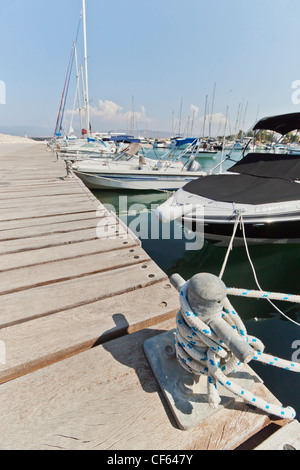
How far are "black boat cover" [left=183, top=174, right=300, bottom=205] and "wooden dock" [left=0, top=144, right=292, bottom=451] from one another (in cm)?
281

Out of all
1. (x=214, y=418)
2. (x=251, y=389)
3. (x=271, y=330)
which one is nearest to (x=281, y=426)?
(x=251, y=389)

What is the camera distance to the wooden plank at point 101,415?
0.85 metres

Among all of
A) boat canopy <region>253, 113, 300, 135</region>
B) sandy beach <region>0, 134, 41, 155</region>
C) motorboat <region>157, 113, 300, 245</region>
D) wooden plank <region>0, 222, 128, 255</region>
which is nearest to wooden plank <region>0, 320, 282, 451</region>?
wooden plank <region>0, 222, 128, 255</region>

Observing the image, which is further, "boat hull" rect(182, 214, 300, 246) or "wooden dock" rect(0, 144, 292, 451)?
"boat hull" rect(182, 214, 300, 246)

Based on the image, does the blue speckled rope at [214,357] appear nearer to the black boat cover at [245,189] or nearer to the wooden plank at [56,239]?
the wooden plank at [56,239]

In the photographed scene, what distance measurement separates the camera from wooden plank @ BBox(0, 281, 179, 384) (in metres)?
1.17

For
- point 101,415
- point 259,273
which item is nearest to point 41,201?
point 101,415

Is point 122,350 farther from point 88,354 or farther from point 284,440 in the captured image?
point 284,440

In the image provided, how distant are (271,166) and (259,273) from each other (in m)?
2.62

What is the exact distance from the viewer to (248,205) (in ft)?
13.2

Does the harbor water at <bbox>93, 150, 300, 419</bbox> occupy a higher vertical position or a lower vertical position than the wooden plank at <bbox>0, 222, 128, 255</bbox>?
lower

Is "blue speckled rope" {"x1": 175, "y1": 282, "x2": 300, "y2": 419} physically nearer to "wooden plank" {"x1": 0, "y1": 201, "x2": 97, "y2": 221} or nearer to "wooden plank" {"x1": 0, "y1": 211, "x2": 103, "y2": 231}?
"wooden plank" {"x1": 0, "y1": 211, "x2": 103, "y2": 231}

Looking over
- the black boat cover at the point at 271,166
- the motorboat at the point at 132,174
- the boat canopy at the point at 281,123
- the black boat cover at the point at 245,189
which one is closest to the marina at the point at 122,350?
the black boat cover at the point at 245,189
